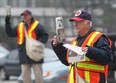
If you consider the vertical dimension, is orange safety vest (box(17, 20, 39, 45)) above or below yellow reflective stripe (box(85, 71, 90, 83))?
below

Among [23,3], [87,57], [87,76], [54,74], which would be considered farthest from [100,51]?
[23,3]

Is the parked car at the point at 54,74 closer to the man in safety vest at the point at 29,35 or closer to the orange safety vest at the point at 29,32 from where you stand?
the man in safety vest at the point at 29,35

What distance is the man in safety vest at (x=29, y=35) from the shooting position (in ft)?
37.7

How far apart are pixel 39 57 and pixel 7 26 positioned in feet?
3.06

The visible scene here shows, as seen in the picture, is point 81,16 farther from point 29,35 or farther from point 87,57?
point 29,35

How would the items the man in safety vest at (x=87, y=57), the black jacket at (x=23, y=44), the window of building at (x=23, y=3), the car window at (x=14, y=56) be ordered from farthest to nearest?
the window of building at (x=23, y=3) < the car window at (x=14, y=56) < the black jacket at (x=23, y=44) < the man in safety vest at (x=87, y=57)

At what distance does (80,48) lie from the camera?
6.18 metres

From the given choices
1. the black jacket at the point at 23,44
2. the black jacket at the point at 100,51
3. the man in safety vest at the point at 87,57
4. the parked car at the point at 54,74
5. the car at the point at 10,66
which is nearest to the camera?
the black jacket at the point at 100,51

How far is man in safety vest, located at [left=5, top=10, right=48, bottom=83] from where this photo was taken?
11.5 metres

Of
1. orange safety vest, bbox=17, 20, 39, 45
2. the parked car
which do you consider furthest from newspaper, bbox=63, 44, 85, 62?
the parked car

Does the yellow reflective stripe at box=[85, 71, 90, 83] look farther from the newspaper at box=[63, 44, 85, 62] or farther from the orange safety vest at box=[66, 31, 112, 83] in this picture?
the newspaper at box=[63, 44, 85, 62]

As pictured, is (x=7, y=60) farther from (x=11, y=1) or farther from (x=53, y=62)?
(x=11, y=1)

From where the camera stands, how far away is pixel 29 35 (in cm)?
1160

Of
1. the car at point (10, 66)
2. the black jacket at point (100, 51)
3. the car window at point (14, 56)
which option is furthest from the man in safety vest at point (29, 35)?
the car window at point (14, 56)
